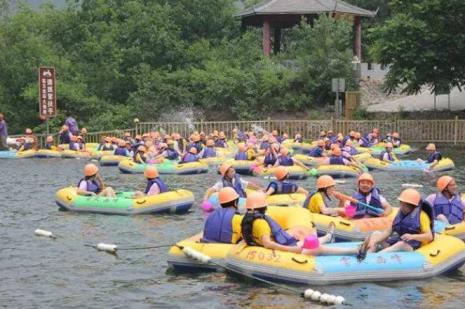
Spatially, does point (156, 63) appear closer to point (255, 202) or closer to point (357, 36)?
point (357, 36)

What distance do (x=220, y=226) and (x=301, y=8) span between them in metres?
33.8

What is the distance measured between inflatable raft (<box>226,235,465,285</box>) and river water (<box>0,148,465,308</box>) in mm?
143

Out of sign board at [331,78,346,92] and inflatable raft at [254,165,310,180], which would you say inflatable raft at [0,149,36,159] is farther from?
sign board at [331,78,346,92]

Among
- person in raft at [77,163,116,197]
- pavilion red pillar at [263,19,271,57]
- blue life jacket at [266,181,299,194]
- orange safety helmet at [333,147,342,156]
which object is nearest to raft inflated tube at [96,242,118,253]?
person in raft at [77,163,116,197]

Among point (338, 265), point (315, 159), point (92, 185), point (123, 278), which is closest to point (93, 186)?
point (92, 185)

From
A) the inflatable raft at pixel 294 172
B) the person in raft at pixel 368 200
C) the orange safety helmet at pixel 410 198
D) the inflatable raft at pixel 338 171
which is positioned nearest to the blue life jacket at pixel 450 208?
the person in raft at pixel 368 200

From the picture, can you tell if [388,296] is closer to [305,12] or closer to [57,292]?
[57,292]

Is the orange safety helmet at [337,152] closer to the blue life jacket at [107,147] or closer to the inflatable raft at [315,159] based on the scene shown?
the inflatable raft at [315,159]

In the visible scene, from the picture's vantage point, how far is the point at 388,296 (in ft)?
38.0

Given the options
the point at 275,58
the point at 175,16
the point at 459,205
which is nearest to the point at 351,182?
the point at 459,205

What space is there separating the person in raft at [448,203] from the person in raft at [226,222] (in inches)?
149

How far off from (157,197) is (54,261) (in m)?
4.33

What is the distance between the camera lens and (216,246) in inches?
504

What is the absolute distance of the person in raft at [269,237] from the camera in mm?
12086
